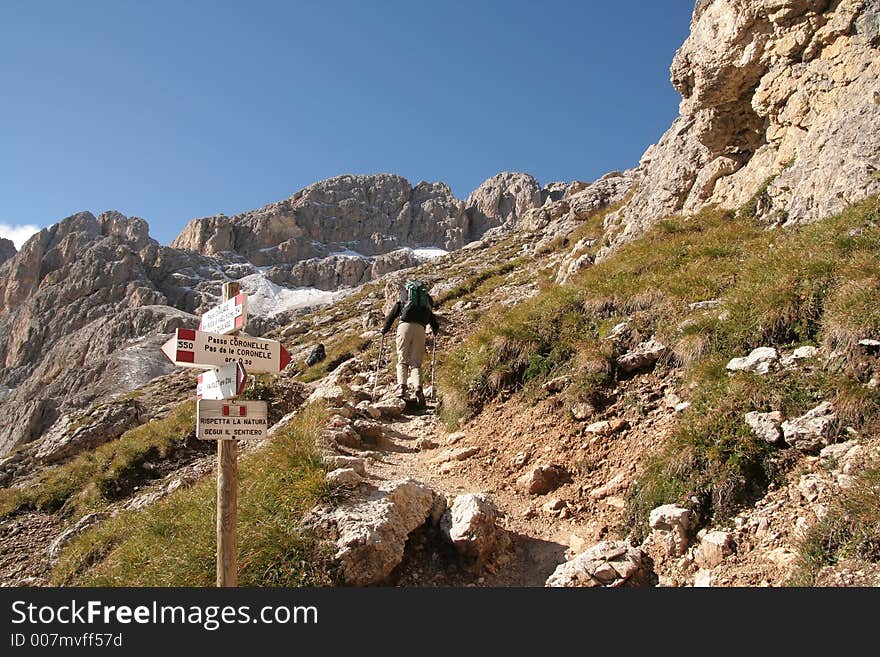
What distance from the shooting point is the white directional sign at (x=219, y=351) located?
374 centimetres

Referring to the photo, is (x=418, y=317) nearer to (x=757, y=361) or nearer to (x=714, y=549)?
(x=757, y=361)

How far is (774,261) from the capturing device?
25.4ft

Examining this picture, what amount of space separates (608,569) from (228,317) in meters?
3.91

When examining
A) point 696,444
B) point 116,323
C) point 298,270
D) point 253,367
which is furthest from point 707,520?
point 298,270

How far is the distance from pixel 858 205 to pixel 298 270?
13667cm

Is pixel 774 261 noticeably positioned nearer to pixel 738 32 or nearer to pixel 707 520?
pixel 707 520

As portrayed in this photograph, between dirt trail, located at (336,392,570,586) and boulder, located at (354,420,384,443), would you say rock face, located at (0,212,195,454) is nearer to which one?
boulder, located at (354,420,384,443)

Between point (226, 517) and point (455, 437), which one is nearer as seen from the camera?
point (226, 517)

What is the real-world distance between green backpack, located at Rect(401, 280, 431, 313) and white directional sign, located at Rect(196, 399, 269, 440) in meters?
7.73

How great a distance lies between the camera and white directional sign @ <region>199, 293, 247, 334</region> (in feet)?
13.1

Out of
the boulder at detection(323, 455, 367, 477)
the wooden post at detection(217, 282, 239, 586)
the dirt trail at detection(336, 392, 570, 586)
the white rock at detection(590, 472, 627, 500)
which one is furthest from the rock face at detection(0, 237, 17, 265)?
the white rock at detection(590, 472, 627, 500)

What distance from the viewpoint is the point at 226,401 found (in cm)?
381

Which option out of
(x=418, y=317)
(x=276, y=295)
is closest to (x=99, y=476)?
(x=418, y=317)

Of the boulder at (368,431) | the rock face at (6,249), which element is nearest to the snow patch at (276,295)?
the rock face at (6,249)
